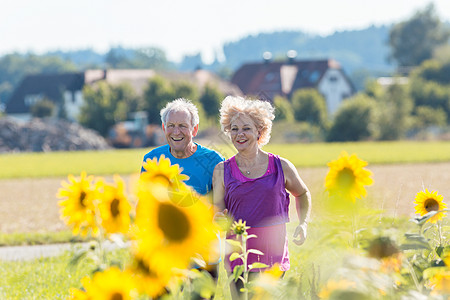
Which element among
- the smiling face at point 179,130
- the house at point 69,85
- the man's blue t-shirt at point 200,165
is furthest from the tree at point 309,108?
the smiling face at point 179,130

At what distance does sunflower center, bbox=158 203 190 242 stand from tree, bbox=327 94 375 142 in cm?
4442

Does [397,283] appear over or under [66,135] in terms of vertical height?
over

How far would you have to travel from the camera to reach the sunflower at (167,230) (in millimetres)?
1358

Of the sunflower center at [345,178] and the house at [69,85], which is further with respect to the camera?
the house at [69,85]

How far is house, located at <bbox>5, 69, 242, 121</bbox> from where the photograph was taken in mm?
74812

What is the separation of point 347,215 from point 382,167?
880 inches

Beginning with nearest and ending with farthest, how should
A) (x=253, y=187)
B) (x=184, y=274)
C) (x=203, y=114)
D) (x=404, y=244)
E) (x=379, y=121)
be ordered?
(x=184, y=274), (x=404, y=244), (x=253, y=187), (x=379, y=121), (x=203, y=114)

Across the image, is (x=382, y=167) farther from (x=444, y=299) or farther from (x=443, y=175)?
(x=444, y=299)

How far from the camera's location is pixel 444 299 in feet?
5.35

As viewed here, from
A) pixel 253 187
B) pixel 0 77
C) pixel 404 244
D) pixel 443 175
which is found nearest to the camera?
pixel 404 244

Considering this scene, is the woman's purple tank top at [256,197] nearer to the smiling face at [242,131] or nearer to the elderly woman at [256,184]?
the elderly woman at [256,184]

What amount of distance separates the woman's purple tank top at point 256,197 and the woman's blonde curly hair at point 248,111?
241 mm

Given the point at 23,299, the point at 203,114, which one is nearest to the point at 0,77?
the point at 203,114

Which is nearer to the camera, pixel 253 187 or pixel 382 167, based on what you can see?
pixel 253 187
